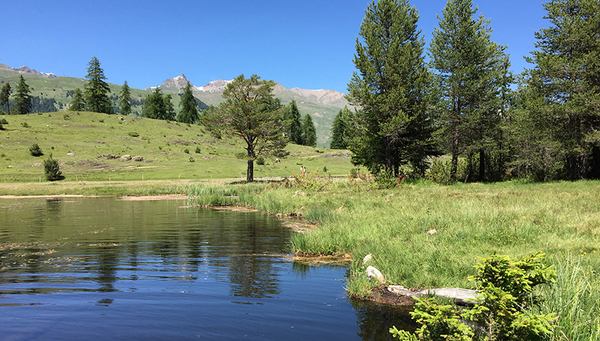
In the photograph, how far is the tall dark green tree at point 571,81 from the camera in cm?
2658

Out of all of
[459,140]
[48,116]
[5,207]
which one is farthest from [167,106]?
[459,140]

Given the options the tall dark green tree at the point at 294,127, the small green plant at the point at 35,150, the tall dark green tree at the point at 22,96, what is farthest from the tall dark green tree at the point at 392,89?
the tall dark green tree at the point at 22,96

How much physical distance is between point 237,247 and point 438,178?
2760 cm

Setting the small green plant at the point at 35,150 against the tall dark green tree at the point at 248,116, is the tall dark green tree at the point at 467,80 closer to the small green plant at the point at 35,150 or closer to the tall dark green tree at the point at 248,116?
the tall dark green tree at the point at 248,116

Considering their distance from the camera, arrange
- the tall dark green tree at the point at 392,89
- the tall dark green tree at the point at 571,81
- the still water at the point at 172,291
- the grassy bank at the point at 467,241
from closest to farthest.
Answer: the grassy bank at the point at 467,241 → the still water at the point at 172,291 → the tall dark green tree at the point at 571,81 → the tall dark green tree at the point at 392,89

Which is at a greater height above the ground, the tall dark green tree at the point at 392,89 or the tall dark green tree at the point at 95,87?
the tall dark green tree at the point at 95,87

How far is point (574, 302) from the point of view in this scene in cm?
501

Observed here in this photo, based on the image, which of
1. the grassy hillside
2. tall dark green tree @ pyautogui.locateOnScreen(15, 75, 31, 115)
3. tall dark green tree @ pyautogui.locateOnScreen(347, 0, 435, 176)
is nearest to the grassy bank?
tall dark green tree @ pyautogui.locateOnScreen(347, 0, 435, 176)

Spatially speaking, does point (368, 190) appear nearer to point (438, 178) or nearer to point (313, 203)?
point (313, 203)

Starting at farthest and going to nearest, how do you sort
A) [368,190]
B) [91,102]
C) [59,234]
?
[91,102], [368,190], [59,234]

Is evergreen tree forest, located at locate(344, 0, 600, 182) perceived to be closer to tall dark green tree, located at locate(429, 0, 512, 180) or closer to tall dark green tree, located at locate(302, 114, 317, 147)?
tall dark green tree, located at locate(429, 0, 512, 180)

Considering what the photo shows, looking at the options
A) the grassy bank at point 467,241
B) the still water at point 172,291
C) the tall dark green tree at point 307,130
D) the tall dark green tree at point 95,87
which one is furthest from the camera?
the tall dark green tree at point 307,130

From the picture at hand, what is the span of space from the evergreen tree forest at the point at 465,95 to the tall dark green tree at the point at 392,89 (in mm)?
103

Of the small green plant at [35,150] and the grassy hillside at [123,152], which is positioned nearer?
the grassy hillside at [123,152]
